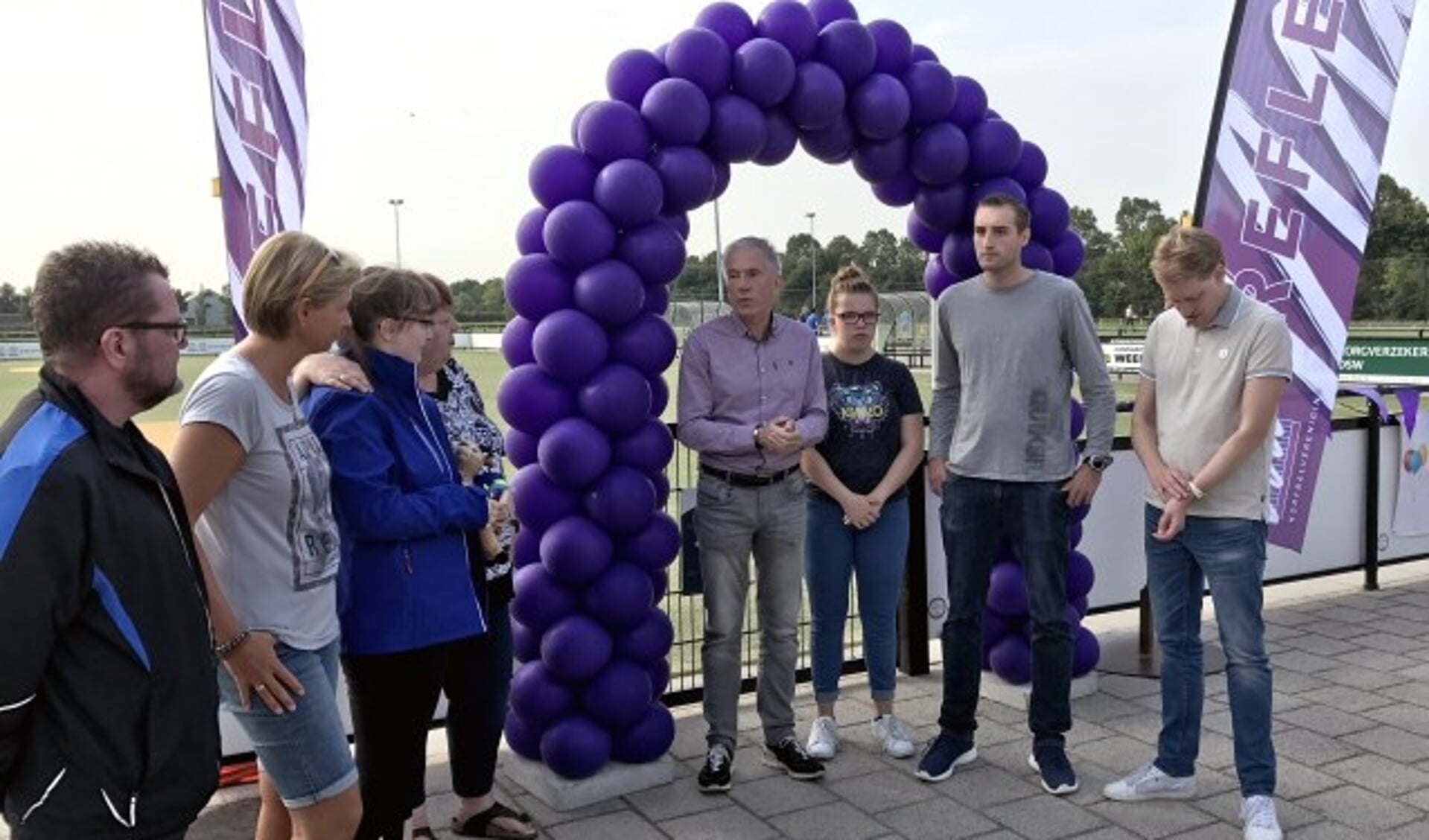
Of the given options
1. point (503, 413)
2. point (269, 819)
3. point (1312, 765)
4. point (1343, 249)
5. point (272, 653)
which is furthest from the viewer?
point (1343, 249)

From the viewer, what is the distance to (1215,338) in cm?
383

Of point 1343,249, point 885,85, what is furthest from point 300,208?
point 1343,249

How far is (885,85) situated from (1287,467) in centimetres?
333

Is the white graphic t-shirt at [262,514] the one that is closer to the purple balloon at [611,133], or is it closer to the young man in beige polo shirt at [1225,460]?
the purple balloon at [611,133]

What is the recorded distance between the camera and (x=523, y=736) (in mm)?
4277

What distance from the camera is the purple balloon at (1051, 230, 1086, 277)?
5.13m

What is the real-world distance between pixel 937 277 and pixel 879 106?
98 cm

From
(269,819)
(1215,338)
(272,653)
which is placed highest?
(1215,338)

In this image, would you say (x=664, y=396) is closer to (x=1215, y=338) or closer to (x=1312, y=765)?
(x=1215, y=338)

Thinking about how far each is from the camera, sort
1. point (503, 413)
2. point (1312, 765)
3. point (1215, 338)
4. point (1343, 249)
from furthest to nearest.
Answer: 1. point (1343, 249)
2. point (1312, 765)
3. point (503, 413)
4. point (1215, 338)

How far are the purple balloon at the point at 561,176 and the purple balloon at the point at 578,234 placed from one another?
69mm

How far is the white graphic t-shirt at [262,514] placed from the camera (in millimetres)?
2418

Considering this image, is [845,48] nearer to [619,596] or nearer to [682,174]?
[682,174]

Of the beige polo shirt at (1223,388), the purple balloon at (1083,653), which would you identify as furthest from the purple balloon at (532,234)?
the purple balloon at (1083,653)
